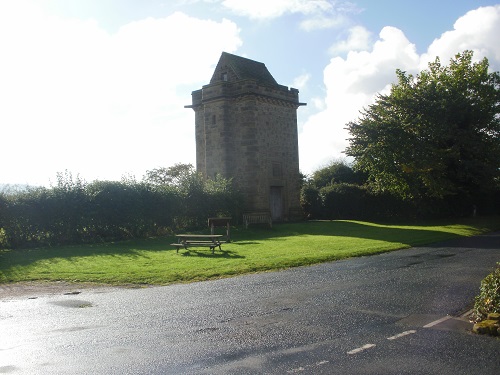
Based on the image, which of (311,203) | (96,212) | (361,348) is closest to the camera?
(361,348)

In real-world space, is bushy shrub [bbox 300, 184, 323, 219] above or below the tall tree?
below

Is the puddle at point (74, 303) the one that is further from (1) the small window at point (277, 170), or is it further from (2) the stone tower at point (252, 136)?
(1) the small window at point (277, 170)

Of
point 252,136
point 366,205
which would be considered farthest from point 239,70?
point 366,205

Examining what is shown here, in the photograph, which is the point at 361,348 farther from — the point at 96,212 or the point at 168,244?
the point at 96,212

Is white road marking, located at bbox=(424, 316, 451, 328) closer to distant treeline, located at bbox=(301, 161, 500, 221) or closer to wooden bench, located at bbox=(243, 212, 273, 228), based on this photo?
wooden bench, located at bbox=(243, 212, 273, 228)

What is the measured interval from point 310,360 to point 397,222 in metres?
34.5

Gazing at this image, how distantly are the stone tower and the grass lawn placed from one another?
424 inches

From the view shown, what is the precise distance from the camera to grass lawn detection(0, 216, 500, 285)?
13.9 m

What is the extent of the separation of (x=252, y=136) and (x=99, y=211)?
14.4m

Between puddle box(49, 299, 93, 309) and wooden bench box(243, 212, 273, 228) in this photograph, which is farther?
wooden bench box(243, 212, 273, 228)

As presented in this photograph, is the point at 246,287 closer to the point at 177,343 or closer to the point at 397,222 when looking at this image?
the point at 177,343

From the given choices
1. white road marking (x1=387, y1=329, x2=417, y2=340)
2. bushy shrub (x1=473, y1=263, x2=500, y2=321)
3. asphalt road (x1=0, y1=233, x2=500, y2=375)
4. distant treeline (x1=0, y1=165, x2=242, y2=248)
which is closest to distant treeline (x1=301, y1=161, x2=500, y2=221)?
distant treeline (x1=0, y1=165, x2=242, y2=248)

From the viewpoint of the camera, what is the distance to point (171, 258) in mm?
17406

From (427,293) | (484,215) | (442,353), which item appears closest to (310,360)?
(442,353)
